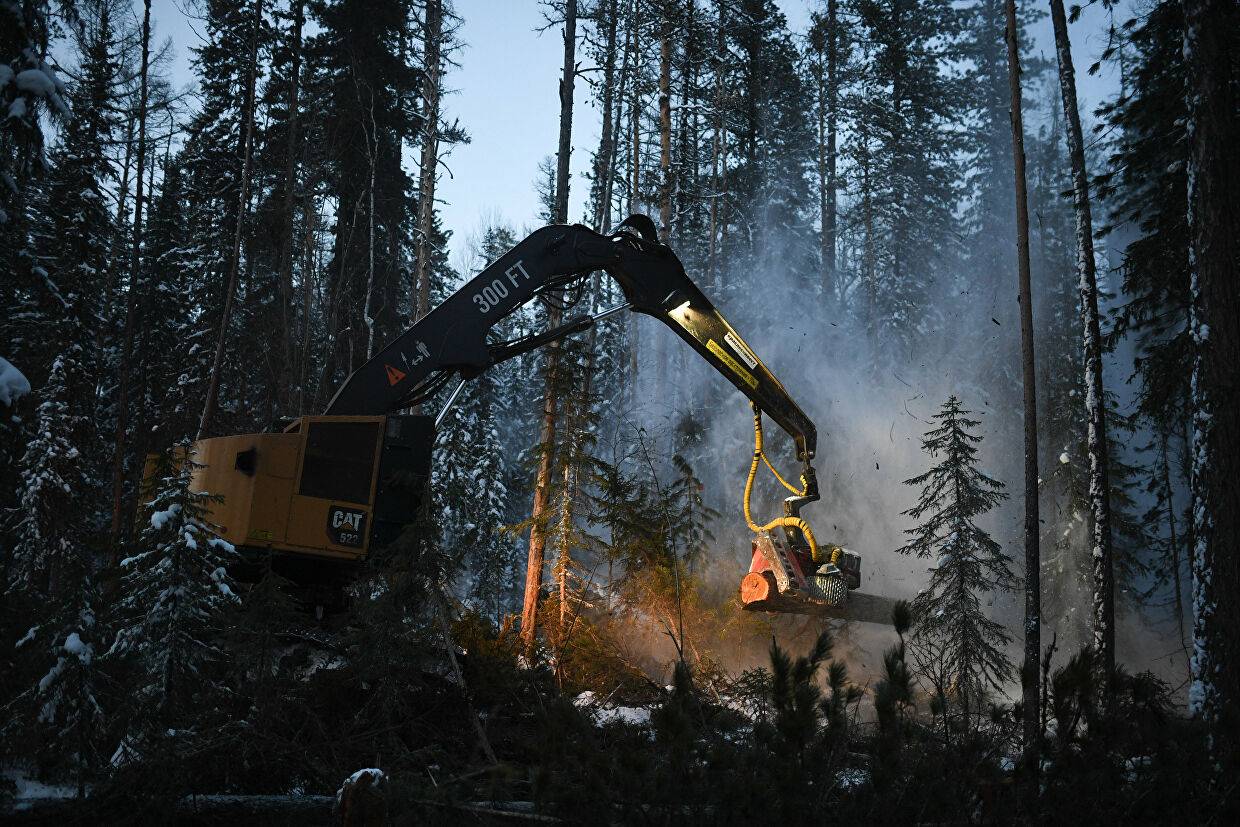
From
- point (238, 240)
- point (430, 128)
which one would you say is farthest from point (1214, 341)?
point (238, 240)

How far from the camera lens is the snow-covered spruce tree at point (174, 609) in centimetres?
612

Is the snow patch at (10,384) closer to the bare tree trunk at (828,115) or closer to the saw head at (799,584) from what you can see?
the saw head at (799,584)

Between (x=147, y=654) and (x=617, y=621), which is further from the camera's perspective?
(x=617, y=621)

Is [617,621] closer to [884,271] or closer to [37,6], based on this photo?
[37,6]

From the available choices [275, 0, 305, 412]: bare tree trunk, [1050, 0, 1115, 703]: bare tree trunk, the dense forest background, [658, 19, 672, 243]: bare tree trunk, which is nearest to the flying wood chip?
the dense forest background

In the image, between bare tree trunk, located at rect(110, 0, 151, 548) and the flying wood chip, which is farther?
bare tree trunk, located at rect(110, 0, 151, 548)

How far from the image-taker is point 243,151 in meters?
22.0

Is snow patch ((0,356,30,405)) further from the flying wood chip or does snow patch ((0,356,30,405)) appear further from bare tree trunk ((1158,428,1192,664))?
bare tree trunk ((1158,428,1192,664))

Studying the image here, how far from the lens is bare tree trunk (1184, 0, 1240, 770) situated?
7957 mm

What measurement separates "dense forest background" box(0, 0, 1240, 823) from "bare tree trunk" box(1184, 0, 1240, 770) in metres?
0.11

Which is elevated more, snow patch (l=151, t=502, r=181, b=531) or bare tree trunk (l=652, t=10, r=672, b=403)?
bare tree trunk (l=652, t=10, r=672, b=403)

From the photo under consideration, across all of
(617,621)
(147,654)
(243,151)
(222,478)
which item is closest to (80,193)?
(243,151)

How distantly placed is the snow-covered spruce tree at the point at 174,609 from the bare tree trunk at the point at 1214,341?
28.4ft

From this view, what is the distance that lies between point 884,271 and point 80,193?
84.7 ft
